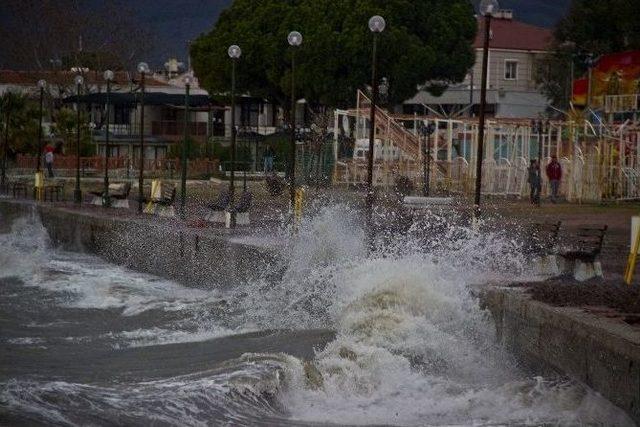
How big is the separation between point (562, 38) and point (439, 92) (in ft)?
36.1

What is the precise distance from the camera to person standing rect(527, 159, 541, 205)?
36.6m

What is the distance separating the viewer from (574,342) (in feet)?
41.7

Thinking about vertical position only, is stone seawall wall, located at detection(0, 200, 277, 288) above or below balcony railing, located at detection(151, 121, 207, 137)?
below

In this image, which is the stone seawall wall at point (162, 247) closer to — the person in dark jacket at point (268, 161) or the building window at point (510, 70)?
the person in dark jacket at point (268, 161)

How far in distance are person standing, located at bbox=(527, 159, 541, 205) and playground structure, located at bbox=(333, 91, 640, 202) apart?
2026 mm

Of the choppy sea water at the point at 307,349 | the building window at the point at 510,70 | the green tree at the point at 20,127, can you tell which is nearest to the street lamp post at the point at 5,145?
the green tree at the point at 20,127

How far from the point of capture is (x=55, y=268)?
28.6 meters

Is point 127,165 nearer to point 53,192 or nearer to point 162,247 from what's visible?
point 53,192

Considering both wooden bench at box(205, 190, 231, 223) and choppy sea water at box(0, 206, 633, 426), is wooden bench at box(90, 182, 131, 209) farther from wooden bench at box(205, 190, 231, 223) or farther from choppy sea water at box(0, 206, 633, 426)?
choppy sea water at box(0, 206, 633, 426)

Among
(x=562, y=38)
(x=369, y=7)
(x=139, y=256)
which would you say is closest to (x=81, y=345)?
(x=139, y=256)

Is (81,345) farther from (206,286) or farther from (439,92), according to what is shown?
(439,92)

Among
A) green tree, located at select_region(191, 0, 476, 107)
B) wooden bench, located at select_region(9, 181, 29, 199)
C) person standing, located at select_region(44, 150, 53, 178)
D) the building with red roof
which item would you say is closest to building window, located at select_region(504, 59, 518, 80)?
the building with red roof

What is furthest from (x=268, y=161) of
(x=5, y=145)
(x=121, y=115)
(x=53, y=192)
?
→ (x=121, y=115)

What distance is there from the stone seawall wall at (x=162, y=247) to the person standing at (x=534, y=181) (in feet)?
39.6
